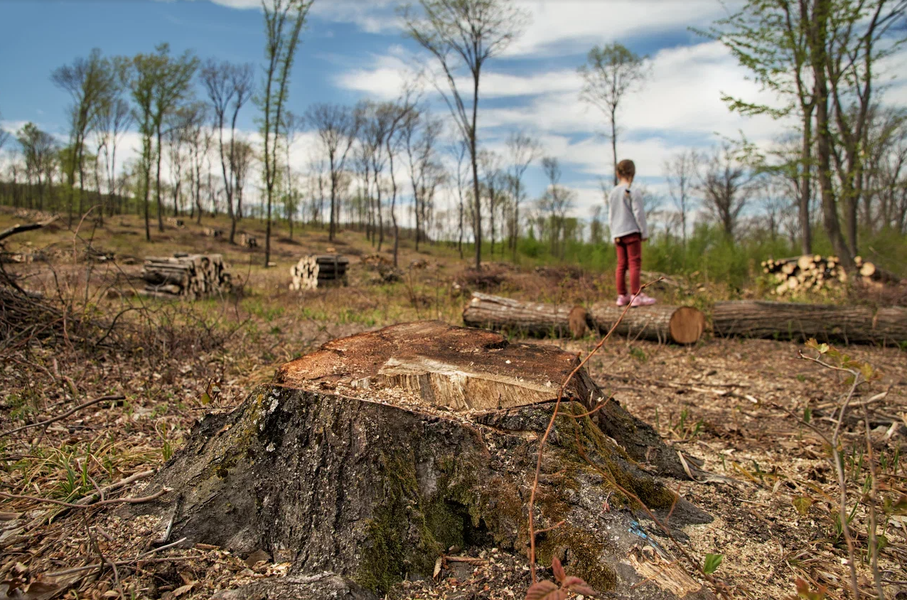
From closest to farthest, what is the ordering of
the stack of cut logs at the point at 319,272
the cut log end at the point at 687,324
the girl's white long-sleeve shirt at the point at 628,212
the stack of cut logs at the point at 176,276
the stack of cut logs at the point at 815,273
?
1. the girl's white long-sleeve shirt at the point at 628,212
2. the cut log end at the point at 687,324
3. the stack of cut logs at the point at 815,273
4. the stack of cut logs at the point at 176,276
5. the stack of cut logs at the point at 319,272

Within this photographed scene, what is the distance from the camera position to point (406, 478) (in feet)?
5.71

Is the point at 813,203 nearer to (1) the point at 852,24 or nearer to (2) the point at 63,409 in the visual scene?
(1) the point at 852,24

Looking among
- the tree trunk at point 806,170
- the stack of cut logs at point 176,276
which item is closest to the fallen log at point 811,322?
the tree trunk at point 806,170

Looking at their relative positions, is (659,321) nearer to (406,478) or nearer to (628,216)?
(628,216)

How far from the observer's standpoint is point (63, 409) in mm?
3164

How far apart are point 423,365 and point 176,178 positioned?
55628 mm

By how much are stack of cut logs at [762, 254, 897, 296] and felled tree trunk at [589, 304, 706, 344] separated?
5563 millimetres

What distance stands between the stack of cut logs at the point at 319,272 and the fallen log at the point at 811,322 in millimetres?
10515

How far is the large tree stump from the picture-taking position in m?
1.61

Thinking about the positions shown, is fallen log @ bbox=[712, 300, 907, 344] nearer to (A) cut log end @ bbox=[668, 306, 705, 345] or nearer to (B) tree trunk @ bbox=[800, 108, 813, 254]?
(A) cut log end @ bbox=[668, 306, 705, 345]

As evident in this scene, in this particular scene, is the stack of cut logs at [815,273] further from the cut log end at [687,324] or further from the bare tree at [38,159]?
the bare tree at [38,159]

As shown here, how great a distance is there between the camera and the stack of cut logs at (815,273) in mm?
9594

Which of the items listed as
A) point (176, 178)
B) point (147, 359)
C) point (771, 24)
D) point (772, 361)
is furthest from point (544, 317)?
point (176, 178)

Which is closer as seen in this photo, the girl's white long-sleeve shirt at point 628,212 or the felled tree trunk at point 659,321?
the girl's white long-sleeve shirt at point 628,212
